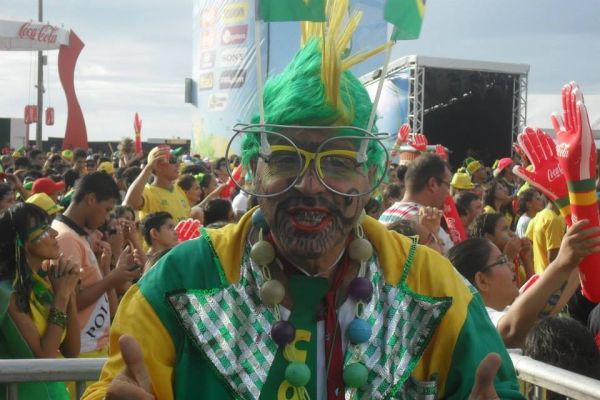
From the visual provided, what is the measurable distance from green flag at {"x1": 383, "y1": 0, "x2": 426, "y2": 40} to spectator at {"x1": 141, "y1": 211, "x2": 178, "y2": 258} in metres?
3.32

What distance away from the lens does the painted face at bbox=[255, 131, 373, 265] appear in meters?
1.95

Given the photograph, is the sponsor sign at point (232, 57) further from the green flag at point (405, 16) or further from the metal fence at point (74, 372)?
the green flag at point (405, 16)

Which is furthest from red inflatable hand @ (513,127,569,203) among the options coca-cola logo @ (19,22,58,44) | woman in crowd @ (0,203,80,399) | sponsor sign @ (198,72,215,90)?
coca-cola logo @ (19,22,58,44)

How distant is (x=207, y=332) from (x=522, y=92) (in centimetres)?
1705

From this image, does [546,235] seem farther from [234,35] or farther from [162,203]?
[234,35]

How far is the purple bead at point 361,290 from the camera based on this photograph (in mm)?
1978

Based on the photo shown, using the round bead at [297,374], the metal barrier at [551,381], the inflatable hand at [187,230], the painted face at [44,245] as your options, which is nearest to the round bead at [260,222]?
the round bead at [297,374]

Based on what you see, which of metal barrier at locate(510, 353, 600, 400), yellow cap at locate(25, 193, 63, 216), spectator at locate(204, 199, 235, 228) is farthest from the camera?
spectator at locate(204, 199, 235, 228)

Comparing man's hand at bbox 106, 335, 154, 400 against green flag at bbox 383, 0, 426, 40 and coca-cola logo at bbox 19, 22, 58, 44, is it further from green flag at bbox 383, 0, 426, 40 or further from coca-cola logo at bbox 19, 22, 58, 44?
coca-cola logo at bbox 19, 22, 58, 44

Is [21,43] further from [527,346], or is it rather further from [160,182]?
[527,346]

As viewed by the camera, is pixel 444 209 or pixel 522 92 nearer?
pixel 444 209

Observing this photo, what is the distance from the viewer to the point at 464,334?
1954mm

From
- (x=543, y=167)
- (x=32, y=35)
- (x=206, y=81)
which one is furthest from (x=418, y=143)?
(x=32, y=35)

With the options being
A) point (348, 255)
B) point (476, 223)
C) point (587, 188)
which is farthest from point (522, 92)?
point (348, 255)
